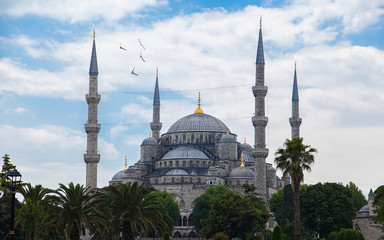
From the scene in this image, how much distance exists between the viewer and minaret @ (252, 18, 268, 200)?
8412cm

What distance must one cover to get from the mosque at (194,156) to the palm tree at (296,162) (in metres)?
39.3

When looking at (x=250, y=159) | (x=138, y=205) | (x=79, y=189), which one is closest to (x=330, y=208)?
(x=138, y=205)

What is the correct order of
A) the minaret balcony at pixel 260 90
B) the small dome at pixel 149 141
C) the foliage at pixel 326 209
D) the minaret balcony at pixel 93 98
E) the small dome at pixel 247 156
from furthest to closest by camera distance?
the small dome at pixel 247 156, the small dome at pixel 149 141, the minaret balcony at pixel 93 98, the minaret balcony at pixel 260 90, the foliage at pixel 326 209

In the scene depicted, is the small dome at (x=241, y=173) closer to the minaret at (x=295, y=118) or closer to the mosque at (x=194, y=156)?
the mosque at (x=194, y=156)

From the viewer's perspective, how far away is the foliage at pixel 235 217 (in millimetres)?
62006

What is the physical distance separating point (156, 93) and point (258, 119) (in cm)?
3151

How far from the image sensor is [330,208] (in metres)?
65.3

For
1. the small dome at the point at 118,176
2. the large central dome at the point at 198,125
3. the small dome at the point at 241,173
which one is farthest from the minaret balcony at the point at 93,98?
the large central dome at the point at 198,125

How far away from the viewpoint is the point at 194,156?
340 ft

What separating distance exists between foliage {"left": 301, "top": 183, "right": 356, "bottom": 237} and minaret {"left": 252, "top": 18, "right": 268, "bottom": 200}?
17351 mm

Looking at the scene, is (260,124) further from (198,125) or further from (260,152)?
(198,125)

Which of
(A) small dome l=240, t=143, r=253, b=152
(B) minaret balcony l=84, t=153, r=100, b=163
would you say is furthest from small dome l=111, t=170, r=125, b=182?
(B) minaret balcony l=84, t=153, r=100, b=163

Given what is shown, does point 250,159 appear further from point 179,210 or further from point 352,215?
point 352,215

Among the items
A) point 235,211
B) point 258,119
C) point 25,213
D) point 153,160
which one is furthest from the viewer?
point 153,160
